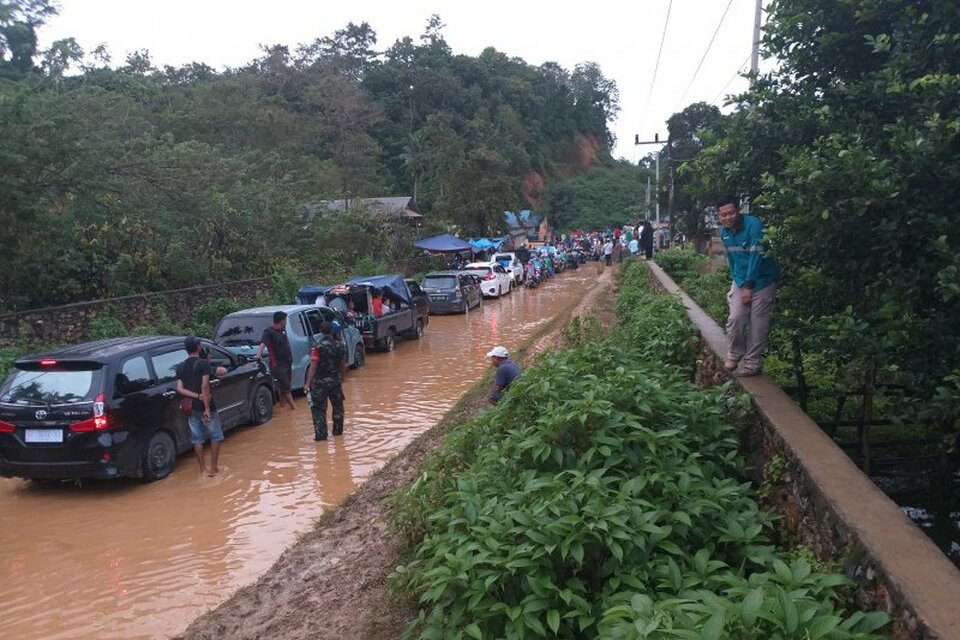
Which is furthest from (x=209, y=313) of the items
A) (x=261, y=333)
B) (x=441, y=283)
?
(x=441, y=283)

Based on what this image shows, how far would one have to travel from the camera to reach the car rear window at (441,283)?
24125mm

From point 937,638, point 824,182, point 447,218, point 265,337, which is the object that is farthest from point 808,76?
point 447,218

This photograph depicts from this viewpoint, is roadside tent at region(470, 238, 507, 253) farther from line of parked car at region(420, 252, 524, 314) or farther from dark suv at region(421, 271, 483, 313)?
dark suv at region(421, 271, 483, 313)

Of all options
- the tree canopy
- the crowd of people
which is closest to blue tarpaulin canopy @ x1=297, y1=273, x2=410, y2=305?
the crowd of people

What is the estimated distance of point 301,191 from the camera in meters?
27.7

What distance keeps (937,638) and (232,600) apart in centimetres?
454

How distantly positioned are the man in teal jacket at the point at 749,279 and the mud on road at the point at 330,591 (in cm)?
305

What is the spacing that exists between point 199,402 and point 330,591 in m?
3.99

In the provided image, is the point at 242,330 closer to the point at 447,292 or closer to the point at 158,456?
the point at 158,456

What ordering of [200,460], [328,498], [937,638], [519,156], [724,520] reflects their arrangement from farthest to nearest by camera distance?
[519,156]
[200,460]
[328,498]
[724,520]
[937,638]

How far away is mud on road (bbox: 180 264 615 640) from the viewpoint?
4.45 meters

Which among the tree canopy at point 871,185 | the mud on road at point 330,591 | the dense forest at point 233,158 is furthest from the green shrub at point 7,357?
the tree canopy at point 871,185

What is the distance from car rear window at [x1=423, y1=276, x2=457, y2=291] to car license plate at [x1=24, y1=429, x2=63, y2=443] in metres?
17.0

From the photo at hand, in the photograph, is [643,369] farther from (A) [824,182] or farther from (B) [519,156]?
(B) [519,156]
